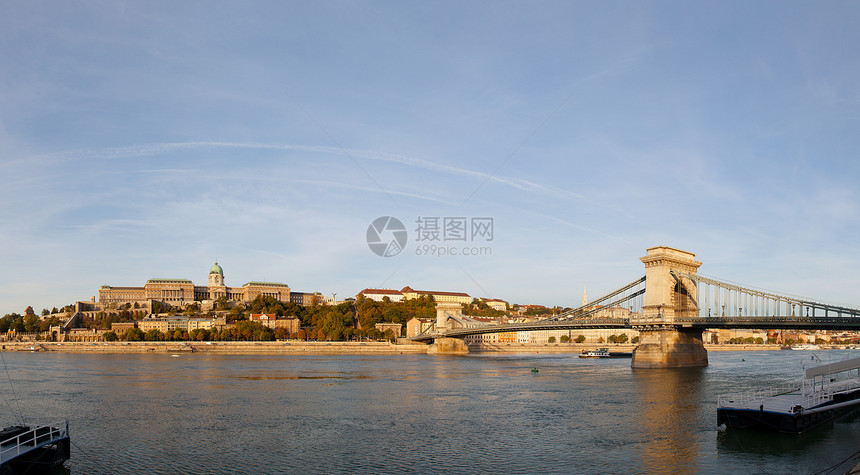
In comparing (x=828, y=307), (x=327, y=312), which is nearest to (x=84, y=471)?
(x=828, y=307)

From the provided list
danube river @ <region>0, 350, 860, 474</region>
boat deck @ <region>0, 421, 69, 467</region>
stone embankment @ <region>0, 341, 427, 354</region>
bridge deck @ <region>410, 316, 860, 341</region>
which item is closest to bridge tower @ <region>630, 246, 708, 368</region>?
bridge deck @ <region>410, 316, 860, 341</region>

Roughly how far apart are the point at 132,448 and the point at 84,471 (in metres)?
3.47

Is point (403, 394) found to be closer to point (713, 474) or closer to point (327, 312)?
point (713, 474)

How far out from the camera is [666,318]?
59.7 meters

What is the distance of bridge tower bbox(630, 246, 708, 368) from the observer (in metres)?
60.1

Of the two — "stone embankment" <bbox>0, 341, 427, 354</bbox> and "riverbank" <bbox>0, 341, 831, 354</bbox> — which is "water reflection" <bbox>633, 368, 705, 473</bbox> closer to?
"riverbank" <bbox>0, 341, 831, 354</bbox>

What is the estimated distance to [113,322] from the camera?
16138 cm

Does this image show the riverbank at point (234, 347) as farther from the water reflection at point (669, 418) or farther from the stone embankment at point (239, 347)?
the water reflection at point (669, 418)

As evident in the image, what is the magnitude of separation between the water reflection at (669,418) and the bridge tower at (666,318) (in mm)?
5032

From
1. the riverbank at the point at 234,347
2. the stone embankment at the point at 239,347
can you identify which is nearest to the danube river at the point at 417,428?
the stone embankment at the point at 239,347

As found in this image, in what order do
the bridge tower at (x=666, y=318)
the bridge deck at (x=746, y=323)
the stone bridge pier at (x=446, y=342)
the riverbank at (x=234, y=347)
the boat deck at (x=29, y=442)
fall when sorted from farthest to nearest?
the riverbank at (x=234, y=347), the stone bridge pier at (x=446, y=342), the bridge tower at (x=666, y=318), the bridge deck at (x=746, y=323), the boat deck at (x=29, y=442)

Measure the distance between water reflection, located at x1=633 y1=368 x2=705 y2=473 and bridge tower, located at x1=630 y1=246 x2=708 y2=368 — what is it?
503 cm

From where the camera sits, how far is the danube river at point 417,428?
22766 millimetres

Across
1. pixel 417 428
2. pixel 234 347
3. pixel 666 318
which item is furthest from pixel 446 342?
pixel 417 428
